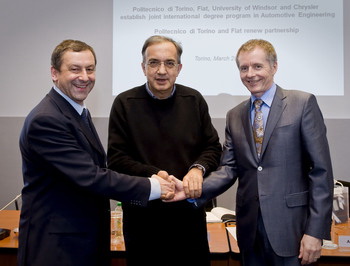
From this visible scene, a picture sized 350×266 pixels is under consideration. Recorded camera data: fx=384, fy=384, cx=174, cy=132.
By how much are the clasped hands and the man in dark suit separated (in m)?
0.08

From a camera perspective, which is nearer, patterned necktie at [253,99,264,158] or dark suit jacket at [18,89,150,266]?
dark suit jacket at [18,89,150,266]

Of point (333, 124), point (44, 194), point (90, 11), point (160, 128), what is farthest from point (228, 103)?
point (44, 194)

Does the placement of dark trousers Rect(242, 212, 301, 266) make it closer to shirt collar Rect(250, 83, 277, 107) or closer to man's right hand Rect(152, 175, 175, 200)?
man's right hand Rect(152, 175, 175, 200)

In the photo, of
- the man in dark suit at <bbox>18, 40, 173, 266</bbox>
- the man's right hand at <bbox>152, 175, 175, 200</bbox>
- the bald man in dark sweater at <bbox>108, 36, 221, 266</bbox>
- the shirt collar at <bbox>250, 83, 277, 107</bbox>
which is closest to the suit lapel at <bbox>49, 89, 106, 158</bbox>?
the man in dark suit at <bbox>18, 40, 173, 266</bbox>

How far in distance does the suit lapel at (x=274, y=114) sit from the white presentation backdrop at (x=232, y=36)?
6.79 ft

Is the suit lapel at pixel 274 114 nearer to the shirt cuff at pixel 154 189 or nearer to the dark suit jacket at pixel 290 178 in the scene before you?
the dark suit jacket at pixel 290 178

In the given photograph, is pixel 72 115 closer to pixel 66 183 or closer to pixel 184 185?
pixel 66 183

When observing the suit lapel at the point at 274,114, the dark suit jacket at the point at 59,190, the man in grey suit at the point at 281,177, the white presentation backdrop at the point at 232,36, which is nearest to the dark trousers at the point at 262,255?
the man in grey suit at the point at 281,177

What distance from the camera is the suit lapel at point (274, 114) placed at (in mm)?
1846

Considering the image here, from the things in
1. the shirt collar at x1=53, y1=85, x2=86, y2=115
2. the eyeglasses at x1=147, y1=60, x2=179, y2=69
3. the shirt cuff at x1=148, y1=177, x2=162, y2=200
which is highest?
the eyeglasses at x1=147, y1=60, x2=179, y2=69

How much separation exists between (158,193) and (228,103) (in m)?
2.27

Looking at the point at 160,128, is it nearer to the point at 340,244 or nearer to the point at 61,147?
the point at 61,147

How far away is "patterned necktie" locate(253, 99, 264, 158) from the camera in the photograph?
1.91m

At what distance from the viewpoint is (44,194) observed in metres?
1.72
